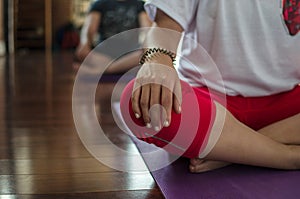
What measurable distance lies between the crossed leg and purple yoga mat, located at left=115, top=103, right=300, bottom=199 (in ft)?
0.05

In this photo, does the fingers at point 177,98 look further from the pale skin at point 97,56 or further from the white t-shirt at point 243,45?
the pale skin at point 97,56

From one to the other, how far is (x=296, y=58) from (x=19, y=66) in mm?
2227

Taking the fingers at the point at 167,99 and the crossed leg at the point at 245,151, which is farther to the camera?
the crossed leg at the point at 245,151

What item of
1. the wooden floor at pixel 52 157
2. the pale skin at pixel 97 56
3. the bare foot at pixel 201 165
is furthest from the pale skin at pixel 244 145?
the pale skin at pixel 97 56

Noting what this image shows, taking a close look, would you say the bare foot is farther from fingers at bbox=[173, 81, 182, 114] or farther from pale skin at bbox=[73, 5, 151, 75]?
pale skin at bbox=[73, 5, 151, 75]

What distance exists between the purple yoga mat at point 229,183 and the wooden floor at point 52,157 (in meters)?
0.03

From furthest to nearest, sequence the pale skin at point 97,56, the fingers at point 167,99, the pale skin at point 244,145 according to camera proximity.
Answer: the pale skin at point 97,56 < the pale skin at point 244,145 < the fingers at point 167,99

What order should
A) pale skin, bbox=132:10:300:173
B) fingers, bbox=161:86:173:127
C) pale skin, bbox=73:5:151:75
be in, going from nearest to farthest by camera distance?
fingers, bbox=161:86:173:127 < pale skin, bbox=132:10:300:173 < pale skin, bbox=73:5:151:75

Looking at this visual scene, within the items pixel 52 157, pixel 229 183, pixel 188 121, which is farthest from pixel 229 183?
pixel 52 157

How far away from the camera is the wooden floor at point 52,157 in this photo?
77cm

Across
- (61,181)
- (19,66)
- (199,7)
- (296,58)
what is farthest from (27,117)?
(19,66)

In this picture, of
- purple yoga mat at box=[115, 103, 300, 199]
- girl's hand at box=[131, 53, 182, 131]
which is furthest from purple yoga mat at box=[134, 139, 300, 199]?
girl's hand at box=[131, 53, 182, 131]

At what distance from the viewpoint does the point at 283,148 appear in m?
0.85

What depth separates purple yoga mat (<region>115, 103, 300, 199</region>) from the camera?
73 cm
